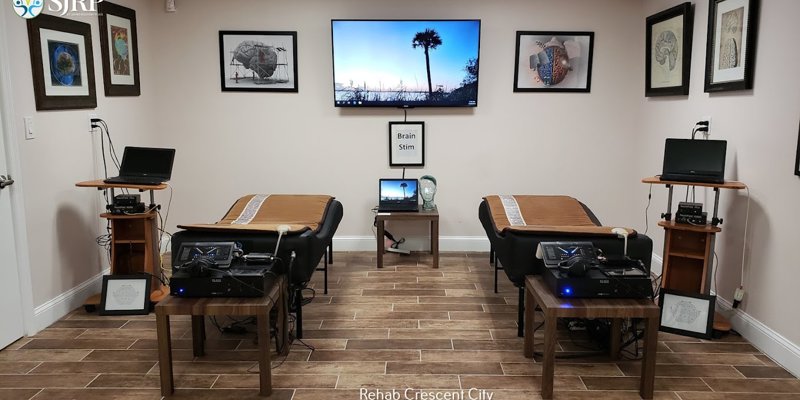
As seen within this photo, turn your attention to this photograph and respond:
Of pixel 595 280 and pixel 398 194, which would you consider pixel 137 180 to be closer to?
pixel 398 194

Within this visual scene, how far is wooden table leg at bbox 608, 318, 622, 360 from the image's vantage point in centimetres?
286

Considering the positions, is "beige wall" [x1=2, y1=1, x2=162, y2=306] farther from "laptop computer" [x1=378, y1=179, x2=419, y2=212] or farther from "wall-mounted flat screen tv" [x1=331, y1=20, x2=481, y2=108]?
"laptop computer" [x1=378, y1=179, x2=419, y2=212]

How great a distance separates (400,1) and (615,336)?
126 inches

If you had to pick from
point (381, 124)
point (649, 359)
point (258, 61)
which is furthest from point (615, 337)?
point (258, 61)

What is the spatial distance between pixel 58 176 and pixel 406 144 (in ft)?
8.64

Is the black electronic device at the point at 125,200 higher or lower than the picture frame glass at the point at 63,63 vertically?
lower

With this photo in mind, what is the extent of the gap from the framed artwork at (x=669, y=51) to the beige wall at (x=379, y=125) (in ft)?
1.13

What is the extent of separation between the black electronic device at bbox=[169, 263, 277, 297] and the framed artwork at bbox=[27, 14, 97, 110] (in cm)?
165

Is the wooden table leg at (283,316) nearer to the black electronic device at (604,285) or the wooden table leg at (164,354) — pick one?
the wooden table leg at (164,354)

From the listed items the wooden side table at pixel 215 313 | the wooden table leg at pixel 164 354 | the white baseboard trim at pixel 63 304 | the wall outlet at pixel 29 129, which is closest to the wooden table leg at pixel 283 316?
the wooden side table at pixel 215 313

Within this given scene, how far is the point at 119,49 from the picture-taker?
4.16 meters

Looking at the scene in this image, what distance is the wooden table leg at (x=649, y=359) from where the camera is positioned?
2.41 meters

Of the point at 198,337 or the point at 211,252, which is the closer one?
the point at 211,252

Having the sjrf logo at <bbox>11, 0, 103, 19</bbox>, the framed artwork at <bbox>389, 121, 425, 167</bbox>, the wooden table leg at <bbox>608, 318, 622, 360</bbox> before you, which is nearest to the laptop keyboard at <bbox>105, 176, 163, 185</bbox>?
the sjrf logo at <bbox>11, 0, 103, 19</bbox>
